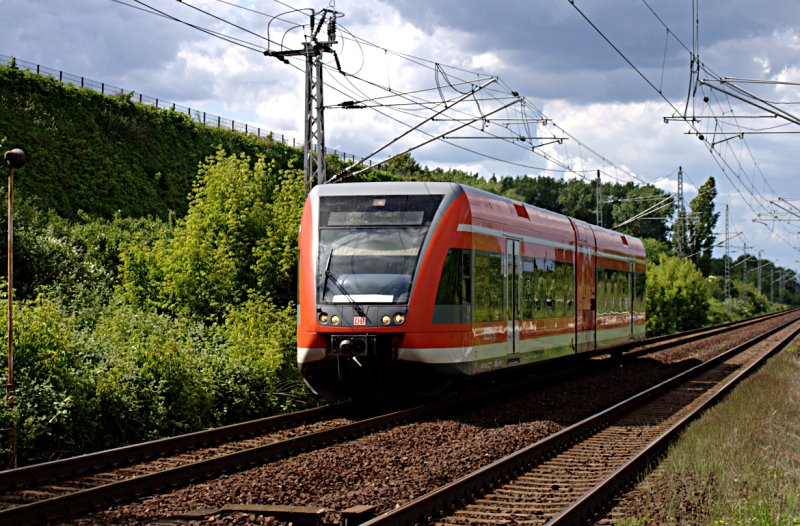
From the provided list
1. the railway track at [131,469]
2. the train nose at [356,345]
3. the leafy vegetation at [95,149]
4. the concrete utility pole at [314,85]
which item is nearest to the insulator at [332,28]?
the concrete utility pole at [314,85]

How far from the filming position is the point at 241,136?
6200 centimetres

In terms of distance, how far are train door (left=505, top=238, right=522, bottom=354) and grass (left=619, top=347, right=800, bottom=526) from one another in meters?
3.62

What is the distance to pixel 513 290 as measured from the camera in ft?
55.2

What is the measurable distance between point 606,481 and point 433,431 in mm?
4095

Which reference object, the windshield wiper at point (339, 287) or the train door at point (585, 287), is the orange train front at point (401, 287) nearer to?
the windshield wiper at point (339, 287)

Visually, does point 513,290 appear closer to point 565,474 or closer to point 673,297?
point 565,474

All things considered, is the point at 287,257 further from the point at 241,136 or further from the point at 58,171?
the point at 241,136

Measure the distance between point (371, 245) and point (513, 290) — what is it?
12.0 feet

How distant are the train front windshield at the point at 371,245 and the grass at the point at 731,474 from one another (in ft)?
15.3

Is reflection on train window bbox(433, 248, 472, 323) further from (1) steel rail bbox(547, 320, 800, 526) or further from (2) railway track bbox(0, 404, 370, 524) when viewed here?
(1) steel rail bbox(547, 320, 800, 526)

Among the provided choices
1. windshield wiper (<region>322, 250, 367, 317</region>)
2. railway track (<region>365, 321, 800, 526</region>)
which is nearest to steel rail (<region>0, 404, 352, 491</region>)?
windshield wiper (<region>322, 250, 367, 317</region>)

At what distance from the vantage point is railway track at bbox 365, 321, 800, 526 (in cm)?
822

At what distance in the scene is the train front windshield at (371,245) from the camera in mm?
13953

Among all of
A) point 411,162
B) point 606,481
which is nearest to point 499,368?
point 606,481
